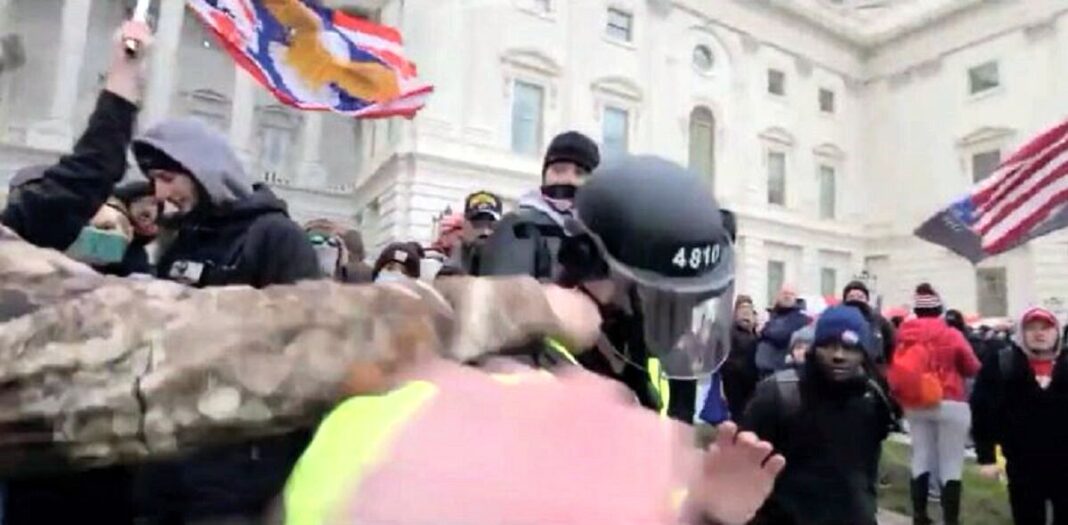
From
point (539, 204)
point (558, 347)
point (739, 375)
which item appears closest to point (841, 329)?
point (539, 204)

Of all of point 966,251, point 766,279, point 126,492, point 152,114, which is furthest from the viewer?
point 766,279

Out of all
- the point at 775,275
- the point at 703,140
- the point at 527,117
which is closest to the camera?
the point at 527,117

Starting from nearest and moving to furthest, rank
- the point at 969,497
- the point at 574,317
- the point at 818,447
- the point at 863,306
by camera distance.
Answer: the point at 574,317, the point at 818,447, the point at 863,306, the point at 969,497

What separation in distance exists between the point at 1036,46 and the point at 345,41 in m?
26.2

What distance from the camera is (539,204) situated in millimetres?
2553

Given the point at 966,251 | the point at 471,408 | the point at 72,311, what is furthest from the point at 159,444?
the point at 966,251

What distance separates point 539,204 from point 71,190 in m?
1.19

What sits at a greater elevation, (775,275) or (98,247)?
(775,275)

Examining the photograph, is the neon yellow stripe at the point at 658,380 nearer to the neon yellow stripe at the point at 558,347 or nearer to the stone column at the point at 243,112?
the neon yellow stripe at the point at 558,347

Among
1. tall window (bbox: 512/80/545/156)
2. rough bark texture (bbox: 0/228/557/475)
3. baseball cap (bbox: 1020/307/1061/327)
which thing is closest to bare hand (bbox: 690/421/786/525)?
rough bark texture (bbox: 0/228/557/475)

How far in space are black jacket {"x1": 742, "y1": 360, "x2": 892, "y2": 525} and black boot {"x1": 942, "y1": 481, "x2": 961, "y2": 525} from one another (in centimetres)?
283

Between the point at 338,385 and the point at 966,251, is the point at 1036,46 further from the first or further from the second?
the point at 338,385

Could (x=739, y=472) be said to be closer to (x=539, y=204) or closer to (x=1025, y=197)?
(x=539, y=204)

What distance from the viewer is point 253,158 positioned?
26203 millimetres
